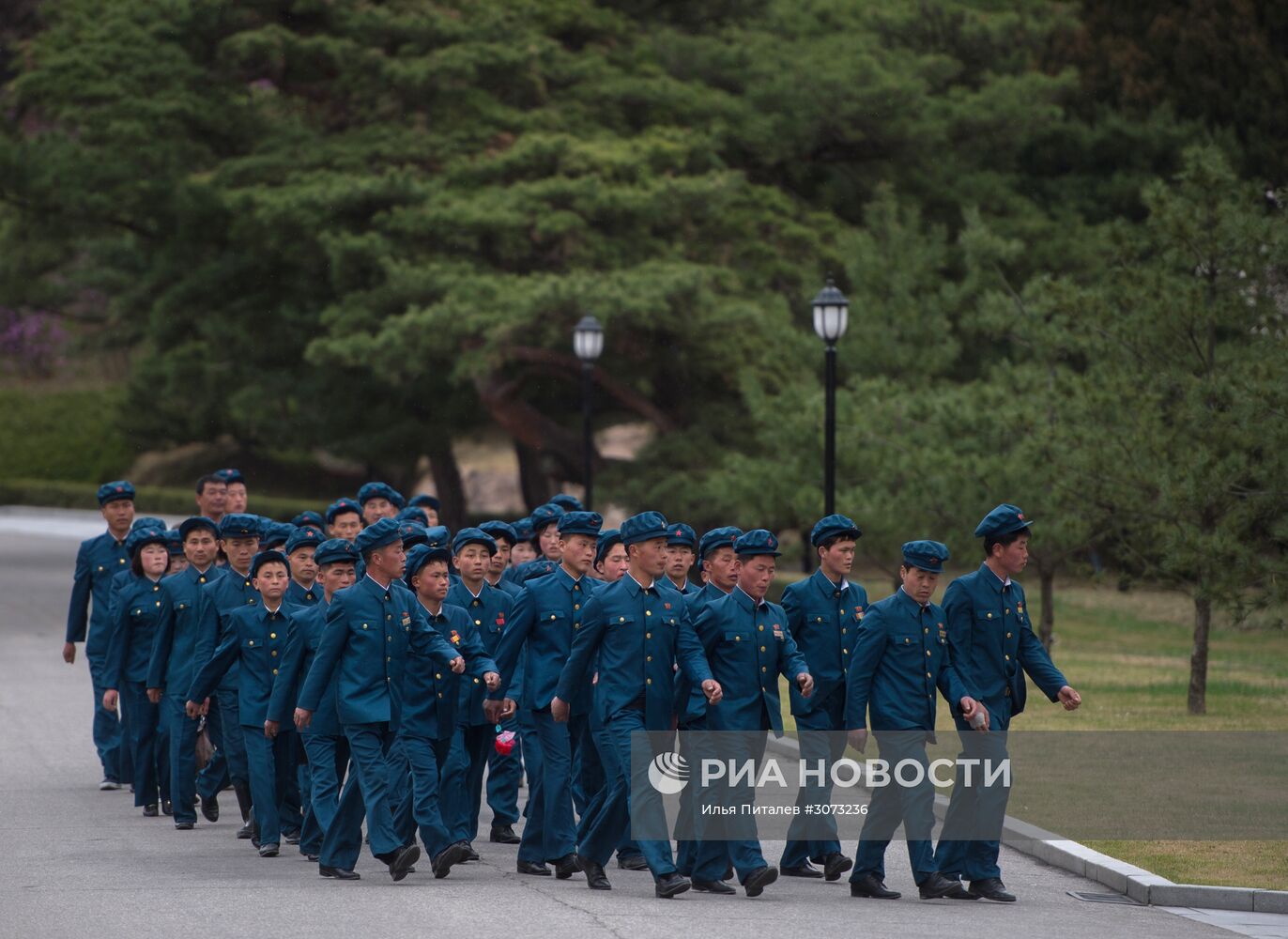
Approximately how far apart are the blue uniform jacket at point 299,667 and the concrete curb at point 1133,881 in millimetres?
4007

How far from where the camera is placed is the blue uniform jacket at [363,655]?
10.0 m

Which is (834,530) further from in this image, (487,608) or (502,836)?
(502,836)

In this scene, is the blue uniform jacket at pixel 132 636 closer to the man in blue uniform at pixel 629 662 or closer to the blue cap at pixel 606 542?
the blue cap at pixel 606 542

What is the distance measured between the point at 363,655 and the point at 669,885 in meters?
1.95

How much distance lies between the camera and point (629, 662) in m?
9.93

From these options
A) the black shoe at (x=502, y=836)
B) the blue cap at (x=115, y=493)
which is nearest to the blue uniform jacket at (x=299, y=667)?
the black shoe at (x=502, y=836)

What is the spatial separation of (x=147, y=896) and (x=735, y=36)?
→ 86.1ft

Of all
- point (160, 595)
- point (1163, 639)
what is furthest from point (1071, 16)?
point (160, 595)

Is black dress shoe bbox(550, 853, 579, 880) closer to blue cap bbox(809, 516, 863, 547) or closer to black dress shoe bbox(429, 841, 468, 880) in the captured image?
black dress shoe bbox(429, 841, 468, 880)

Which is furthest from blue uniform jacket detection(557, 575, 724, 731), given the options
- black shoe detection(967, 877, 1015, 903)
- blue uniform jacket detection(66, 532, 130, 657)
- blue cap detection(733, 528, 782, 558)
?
blue uniform jacket detection(66, 532, 130, 657)

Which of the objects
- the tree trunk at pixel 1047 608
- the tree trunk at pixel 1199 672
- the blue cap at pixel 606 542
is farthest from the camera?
the tree trunk at pixel 1047 608

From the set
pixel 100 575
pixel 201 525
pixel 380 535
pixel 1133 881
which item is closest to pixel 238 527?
pixel 201 525

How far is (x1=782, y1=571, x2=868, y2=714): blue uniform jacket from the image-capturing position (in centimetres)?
1082

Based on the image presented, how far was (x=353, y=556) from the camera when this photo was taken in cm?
1065
